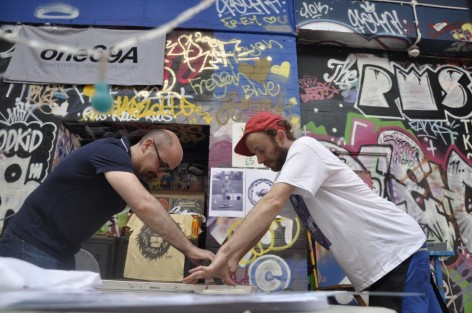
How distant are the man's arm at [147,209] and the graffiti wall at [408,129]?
317 cm

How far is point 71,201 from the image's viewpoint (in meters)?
2.09

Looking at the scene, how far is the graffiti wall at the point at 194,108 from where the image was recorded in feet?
13.9

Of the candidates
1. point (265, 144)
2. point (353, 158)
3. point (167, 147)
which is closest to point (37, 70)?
Answer: point (167, 147)

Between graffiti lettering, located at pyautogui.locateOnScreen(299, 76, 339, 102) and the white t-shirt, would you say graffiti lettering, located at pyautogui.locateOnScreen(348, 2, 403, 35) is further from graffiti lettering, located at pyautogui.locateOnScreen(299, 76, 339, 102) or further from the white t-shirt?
the white t-shirt

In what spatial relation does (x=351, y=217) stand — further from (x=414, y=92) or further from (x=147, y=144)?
(x=414, y=92)

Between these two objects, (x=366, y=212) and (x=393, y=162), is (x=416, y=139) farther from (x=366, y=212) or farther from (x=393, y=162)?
(x=366, y=212)

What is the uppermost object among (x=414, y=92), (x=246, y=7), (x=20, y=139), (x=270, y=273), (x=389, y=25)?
(x=246, y=7)

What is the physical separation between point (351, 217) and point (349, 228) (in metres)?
0.06

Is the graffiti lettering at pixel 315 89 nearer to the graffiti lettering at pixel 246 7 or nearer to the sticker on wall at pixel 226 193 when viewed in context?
the graffiti lettering at pixel 246 7

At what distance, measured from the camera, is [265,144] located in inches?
90.1

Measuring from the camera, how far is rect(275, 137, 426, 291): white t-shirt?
6.10ft

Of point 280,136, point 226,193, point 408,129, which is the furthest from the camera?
point 408,129

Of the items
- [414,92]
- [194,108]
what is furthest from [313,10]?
[194,108]

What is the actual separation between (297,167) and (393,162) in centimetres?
351
